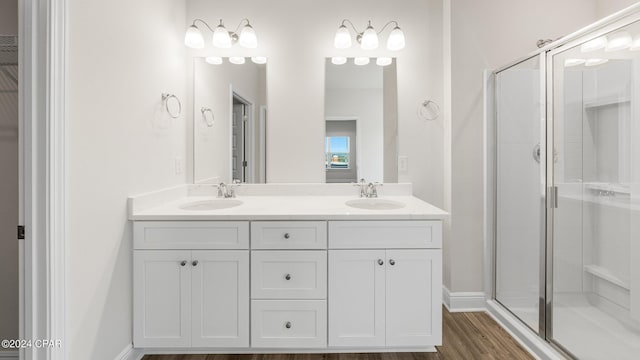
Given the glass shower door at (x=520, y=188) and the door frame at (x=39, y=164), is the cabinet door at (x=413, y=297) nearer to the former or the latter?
the glass shower door at (x=520, y=188)

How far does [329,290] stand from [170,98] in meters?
1.63

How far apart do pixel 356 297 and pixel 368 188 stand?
908 millimetres

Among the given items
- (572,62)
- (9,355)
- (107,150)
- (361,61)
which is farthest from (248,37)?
(9,355)

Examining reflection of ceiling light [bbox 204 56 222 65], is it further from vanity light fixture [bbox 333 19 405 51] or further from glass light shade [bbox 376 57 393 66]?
glass light shade [bbox 376 57 393 66]

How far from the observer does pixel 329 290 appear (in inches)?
72.7

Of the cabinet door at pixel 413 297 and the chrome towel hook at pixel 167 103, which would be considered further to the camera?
the chrome towel hook at pixel 167 103

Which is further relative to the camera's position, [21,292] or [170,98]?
[170,98]

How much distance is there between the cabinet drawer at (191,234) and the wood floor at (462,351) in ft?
2.12

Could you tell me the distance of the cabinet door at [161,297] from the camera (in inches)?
72.2

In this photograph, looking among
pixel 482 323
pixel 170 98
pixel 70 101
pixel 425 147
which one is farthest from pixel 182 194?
pixel 482 323

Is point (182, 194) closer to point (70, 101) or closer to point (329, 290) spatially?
point (70, 101)

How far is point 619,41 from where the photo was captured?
1.62m

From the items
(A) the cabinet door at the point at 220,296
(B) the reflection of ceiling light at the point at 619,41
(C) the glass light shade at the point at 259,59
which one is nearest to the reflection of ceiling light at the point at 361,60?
(C) the glass light shade at the point at 259,59

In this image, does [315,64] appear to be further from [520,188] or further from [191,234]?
[520,188]
